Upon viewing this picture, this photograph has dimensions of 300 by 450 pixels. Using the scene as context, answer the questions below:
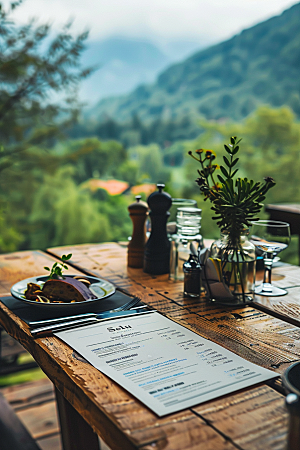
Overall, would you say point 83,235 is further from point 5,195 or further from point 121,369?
point 121,369

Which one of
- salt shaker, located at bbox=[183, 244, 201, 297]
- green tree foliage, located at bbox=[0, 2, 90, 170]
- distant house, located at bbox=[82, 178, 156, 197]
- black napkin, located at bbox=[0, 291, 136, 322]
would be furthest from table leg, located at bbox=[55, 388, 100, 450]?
distant house, located at bbox=[82, 178, 156, 197]

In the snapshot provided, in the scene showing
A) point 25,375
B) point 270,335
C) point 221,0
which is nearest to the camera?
point 270,335

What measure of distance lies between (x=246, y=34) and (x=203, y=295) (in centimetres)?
423

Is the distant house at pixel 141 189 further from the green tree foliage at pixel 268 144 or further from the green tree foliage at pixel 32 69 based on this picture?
the green tree foliage at pixel 32 69

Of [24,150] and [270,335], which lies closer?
[270,335]

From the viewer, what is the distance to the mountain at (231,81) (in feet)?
14.8

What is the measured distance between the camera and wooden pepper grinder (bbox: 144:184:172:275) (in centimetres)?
124

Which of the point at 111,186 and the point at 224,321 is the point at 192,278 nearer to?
the point at 224,321

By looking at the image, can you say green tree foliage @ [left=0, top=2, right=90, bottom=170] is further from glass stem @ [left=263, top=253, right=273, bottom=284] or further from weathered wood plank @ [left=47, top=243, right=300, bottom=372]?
glass stem @ [left=263, top=253, right=273, bottom=284]

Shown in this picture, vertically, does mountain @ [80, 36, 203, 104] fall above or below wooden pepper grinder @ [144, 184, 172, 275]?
above

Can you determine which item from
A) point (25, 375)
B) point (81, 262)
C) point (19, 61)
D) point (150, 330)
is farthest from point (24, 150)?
point (150, 330)

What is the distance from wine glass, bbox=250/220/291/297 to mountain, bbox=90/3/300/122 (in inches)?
141

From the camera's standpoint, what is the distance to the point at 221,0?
4.15m

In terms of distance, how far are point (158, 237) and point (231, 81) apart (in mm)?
3925
